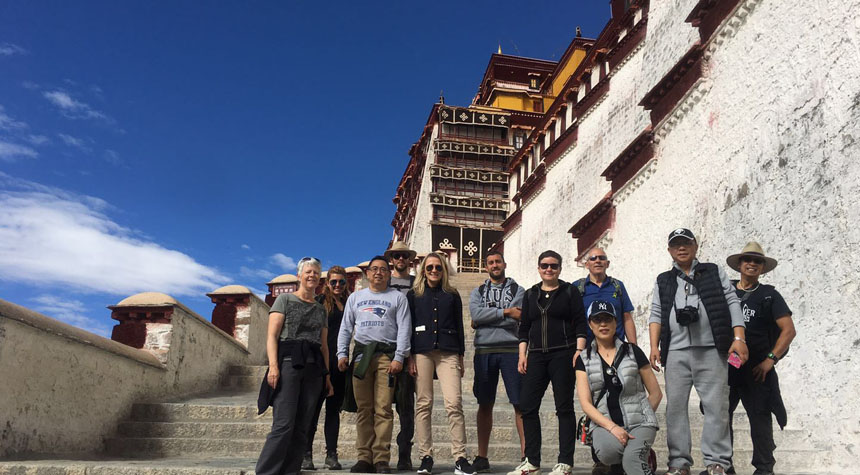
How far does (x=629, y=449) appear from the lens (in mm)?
4055

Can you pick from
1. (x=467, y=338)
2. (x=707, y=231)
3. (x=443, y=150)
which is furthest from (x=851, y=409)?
(x=443, y=150)

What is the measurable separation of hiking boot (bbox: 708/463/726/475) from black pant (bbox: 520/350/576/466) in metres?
0.90

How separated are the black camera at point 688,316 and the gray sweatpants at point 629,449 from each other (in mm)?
818

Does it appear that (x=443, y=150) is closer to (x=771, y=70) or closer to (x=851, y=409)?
(x=771, y=70)

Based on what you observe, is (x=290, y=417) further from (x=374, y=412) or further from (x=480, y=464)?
(x=480, y=464)

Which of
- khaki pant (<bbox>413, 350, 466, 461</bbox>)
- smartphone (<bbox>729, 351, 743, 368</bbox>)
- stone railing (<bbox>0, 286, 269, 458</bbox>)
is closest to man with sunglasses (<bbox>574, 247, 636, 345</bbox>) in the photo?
smartphone (<bbox>729, 351, 743, 368</bbox>)

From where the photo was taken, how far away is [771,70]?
8.62m

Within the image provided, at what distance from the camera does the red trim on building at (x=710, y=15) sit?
10.3 meters

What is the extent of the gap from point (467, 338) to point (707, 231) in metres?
4.25

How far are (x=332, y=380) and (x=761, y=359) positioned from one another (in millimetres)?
3331

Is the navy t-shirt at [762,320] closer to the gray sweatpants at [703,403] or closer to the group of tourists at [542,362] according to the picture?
the group of tourists at [542,362]

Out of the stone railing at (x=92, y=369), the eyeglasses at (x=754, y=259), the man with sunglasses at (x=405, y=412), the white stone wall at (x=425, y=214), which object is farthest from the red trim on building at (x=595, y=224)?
the white stone wall at (x=425, y=214)

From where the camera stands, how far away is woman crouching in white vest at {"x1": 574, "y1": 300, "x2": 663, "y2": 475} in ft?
13.4

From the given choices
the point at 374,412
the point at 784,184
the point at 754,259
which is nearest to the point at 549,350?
the point at 374,412
